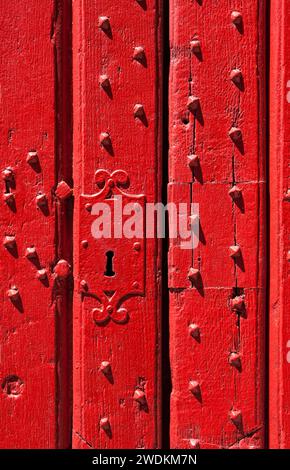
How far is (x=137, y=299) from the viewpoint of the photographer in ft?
3.14

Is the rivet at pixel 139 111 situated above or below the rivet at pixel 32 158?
above

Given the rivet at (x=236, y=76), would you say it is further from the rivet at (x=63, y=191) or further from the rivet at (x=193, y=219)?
the rivet at (x=63, y=191)

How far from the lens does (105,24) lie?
3.11 ft

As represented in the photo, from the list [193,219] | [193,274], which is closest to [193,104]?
[193,219]


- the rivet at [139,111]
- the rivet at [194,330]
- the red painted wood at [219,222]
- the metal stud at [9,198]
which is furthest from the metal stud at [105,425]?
the rivet at [139,111]

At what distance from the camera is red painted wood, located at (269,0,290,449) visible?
0.93m

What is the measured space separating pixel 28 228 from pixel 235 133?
43cm

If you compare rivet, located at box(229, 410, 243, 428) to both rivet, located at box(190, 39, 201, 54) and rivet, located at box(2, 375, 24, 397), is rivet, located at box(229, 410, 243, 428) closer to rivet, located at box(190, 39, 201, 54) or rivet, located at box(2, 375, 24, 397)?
rivet, located at box(2, 375, 24, 397)

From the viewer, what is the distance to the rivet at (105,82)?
0.95 meters

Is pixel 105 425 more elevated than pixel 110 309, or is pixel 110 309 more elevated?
pixel 110 309

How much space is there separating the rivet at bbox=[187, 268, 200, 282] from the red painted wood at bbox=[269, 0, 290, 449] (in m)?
0.14

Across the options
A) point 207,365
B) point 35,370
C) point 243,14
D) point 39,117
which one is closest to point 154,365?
point 207,365

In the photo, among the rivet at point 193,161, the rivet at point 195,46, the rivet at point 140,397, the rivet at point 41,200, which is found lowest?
the rivet at point 140,397

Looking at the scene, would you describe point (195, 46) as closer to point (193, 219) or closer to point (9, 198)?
point (193, 219)
